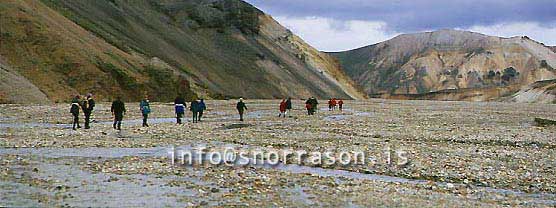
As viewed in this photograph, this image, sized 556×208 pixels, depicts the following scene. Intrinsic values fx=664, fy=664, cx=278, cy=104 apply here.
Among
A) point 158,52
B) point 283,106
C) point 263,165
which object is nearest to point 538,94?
point 158,52

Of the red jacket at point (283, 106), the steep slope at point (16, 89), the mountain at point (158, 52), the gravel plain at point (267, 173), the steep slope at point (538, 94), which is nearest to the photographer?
the gravel plain at point (267, 173)

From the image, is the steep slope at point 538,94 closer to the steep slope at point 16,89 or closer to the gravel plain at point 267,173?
the steep slope at point 16,89

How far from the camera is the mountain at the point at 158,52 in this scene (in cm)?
5766

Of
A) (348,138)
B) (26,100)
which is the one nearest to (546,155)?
(348,138)

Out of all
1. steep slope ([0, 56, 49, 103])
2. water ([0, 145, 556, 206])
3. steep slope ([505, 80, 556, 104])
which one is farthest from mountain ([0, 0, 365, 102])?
steep slope ([505, 80, 556, 104])

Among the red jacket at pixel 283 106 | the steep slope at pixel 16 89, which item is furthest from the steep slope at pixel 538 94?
the steep slope at pixel 16 89

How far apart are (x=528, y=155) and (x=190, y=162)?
11.0 meters

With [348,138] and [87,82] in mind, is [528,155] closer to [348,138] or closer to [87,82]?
[348,138]

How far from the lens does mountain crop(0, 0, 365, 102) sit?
5766 cm

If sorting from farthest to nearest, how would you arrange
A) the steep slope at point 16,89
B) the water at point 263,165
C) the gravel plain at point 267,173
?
the steep slope at point 16,89 → the water at point 263,165 → the gravel plain at point 267,173

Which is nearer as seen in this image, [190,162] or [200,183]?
[200,183]

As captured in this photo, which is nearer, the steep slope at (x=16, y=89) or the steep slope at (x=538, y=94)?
the steep slope at (x=16, y=89)

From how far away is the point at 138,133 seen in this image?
1062 inches

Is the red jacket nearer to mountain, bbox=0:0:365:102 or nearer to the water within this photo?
mountain, bbox=0:0:365:102
